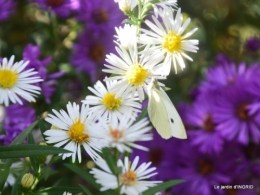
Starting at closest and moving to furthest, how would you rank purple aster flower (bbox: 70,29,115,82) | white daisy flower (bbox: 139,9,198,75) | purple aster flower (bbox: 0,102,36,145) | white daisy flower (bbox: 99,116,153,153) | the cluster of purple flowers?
1. white daisy flower (bbox: 99,116,153,153)
2. white daisy flower (bbox: 139,9,198,75)
3. purple aster flower (bbox: 0,102,36,145)
4. the cluster of purple flowers
5. purple aster flower (bbox: 70,29,115,82)

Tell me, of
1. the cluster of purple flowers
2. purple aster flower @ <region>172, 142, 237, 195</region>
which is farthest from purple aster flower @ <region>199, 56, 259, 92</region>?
purple aster flower @ <region>172, 142, 237, 195</region>

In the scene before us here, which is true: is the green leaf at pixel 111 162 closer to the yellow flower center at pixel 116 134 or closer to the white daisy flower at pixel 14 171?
the yellow flower center at pixel 116 134

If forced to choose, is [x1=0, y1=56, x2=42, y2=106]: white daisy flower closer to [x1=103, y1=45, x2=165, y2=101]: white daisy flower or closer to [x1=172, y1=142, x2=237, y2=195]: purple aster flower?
[x1=103, y1=45, x2=165, y2=101]: white daisy flower

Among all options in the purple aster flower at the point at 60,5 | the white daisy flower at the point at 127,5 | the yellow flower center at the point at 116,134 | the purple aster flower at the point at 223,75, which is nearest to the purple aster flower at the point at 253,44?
the purple aster flower at the point at 223,75

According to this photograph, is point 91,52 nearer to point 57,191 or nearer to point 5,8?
point 5,8

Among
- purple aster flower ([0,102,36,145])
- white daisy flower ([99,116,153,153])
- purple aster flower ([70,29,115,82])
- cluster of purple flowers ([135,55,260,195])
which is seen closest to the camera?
white daisy flower ([99,116,153,153])

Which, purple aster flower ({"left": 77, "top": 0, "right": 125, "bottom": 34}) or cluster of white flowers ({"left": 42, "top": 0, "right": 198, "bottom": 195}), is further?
purple aster flower ({"left": 77, "top": 0, "right": 125, "bottom": 34})

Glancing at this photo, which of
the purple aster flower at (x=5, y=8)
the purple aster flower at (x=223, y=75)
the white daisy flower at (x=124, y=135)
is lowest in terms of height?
A: the white daisy flower at (x=124, y=135)
